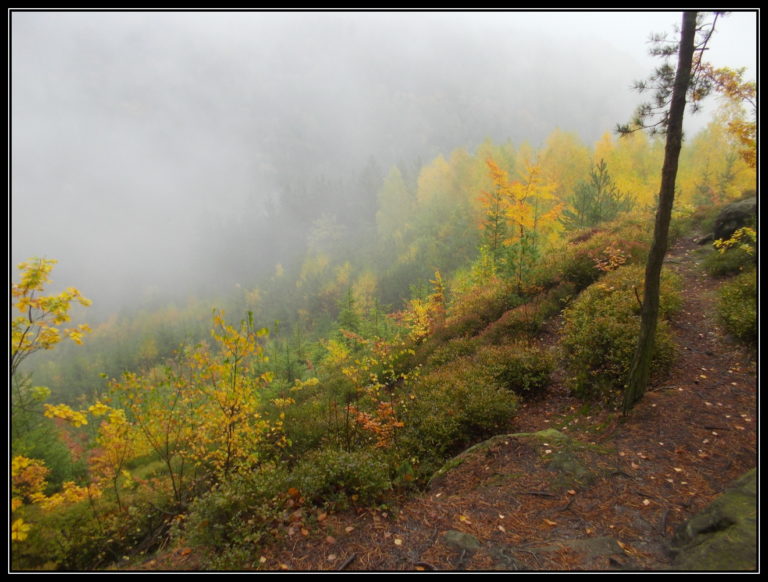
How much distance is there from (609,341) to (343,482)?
5870 mm

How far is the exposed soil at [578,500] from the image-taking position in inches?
150

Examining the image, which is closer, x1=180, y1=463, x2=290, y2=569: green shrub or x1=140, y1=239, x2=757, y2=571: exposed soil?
x1=140, y1=239, x2=757, y2=571: exposed soil

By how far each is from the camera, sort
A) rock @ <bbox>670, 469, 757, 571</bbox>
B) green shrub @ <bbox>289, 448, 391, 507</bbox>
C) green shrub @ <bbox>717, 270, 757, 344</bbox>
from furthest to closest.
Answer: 1. green shrub @ <bbox>717, 270, 757, 344</bbox>
2. green shrub @ <bbox>289, 448, 391, 507</bbox>
3. rock @ <bbox>670, 469, 757, 571</bbox>

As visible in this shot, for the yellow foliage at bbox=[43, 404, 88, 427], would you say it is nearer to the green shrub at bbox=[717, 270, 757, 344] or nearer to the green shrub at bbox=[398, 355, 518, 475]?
the green shrub at bbox=[398, 355, 518, 475]

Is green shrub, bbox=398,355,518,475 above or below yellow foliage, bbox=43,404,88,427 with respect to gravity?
below

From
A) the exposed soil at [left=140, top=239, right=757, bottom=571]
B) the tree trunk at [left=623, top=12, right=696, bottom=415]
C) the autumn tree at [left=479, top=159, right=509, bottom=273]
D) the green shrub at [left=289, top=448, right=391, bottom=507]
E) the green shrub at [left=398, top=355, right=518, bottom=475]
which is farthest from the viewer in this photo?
the autumn tree at [left=479, top=159, right=509, bottom=273]

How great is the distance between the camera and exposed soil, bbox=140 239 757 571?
3.82 meters

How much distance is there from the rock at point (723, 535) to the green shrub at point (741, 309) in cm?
361

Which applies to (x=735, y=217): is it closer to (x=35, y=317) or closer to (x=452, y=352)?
(x=452, y=352)

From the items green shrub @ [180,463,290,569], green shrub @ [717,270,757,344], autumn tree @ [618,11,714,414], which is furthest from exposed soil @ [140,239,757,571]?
autumn tree @ [618,11,714,414]

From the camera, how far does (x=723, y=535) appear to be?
3.37m

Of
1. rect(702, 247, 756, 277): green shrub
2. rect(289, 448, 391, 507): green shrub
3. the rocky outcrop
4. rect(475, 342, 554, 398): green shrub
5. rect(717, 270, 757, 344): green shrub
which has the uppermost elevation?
the rocky outcrop

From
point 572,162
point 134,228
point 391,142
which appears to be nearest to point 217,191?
point 134,228

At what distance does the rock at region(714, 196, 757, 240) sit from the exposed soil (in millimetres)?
6293
